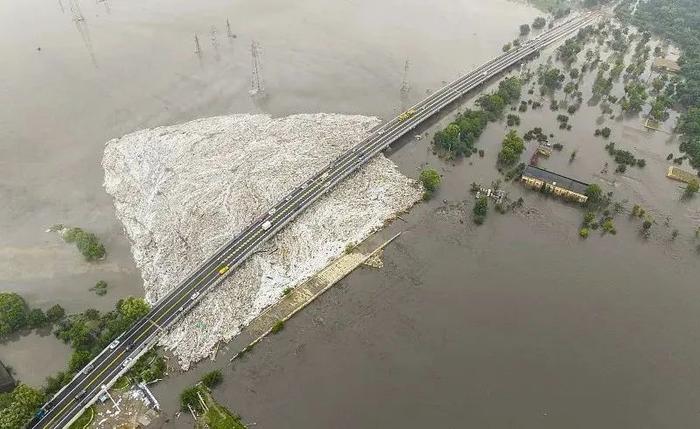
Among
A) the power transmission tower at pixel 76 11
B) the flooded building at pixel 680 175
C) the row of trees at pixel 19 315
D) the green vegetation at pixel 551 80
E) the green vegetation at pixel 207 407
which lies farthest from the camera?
the power transmission tower at pixel 76 11

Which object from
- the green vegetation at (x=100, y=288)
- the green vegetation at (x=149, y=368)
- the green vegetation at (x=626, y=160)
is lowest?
the green vegetation at (x=100, y=288)

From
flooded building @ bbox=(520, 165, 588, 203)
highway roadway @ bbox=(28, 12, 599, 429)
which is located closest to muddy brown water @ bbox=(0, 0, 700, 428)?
flooded building @ bbox=(520, 165, 588, 203)

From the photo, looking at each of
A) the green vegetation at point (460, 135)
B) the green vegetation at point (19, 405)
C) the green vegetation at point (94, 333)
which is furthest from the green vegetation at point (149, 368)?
the green vegetation at point (460, 135)

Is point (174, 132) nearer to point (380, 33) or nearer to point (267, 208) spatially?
point (267, 208)

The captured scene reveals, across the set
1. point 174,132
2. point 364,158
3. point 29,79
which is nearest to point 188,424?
point 364,158

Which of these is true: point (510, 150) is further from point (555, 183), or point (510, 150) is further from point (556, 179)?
point (555, 183)

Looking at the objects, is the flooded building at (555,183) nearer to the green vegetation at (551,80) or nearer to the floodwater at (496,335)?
the floodwater at (496,335)
